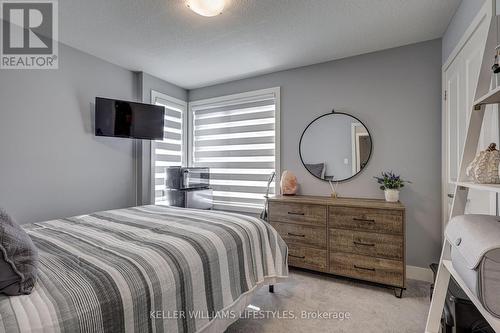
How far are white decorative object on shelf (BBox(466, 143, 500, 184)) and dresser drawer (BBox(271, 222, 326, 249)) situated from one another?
1622mm

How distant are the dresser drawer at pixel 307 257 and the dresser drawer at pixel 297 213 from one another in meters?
0.29

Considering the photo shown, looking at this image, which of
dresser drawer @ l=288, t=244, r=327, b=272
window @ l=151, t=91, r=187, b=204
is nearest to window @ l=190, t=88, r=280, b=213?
window @ l=151, t=91, r=187, b=204

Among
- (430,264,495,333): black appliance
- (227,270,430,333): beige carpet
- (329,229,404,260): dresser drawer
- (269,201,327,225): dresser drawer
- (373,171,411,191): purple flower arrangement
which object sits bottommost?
(227,270,430,333): beige carpet

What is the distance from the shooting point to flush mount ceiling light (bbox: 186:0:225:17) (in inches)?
70.9

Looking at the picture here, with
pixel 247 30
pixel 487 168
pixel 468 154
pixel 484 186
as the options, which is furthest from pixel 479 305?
pixel 247 30

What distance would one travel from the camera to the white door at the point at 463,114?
5.06ft

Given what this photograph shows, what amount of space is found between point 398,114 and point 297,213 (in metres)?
1.54

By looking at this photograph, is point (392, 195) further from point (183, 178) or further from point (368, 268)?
point (183, 178)

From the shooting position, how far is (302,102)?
124 inches

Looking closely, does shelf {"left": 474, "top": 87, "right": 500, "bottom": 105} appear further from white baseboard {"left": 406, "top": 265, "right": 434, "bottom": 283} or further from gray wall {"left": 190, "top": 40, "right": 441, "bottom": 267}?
white baseboard {"left": 406, "top": 265, "right": 434, "bottom": 283}

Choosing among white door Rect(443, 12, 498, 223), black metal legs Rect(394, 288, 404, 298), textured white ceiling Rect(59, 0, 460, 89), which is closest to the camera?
white door Rect(443, 12, 498, 223)

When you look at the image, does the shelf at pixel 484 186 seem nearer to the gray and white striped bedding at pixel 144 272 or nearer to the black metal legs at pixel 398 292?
the gray and white striped bedding at pixel 144 272

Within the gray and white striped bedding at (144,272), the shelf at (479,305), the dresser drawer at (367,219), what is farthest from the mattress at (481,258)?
the dresser drawer at (367,219)

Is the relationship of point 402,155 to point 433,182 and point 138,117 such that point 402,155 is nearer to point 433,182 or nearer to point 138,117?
point 433,182
